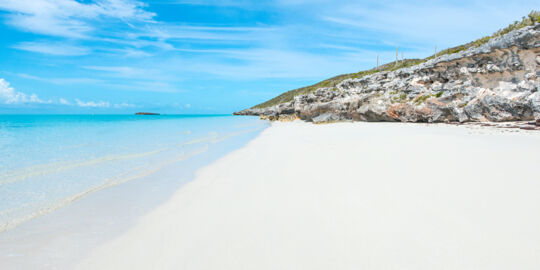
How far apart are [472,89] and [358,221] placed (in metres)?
15.4

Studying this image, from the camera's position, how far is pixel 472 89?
14.2 m

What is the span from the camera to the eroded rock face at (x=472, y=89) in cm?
1193

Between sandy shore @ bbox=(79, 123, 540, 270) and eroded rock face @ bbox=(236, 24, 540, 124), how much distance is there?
338 inches

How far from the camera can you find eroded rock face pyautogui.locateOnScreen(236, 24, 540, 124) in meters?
11.9

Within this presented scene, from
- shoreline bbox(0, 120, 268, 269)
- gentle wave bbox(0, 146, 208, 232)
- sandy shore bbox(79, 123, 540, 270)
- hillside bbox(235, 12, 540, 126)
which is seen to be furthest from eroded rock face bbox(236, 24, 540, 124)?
gentle wave bbox(0, 146, 208, 232)

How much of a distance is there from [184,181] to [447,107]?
50.5 ft

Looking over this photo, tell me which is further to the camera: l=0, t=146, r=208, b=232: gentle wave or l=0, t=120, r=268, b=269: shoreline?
l=0, t=146, r=208, b=232: gentle wave

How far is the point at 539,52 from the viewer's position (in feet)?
39.1

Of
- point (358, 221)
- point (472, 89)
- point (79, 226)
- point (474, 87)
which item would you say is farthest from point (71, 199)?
point (474, 87)

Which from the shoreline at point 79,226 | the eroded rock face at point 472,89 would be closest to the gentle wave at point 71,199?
the shoreline at point 79,226

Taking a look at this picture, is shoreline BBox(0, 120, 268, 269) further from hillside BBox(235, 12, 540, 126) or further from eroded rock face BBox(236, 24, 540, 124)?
hillside BBox(235, 12, 540, 126)

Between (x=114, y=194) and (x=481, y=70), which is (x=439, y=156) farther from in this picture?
(x=481, y=70)

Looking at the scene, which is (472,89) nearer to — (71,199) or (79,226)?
(79,226)

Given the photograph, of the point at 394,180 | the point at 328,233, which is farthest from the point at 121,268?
the point at 394,180
